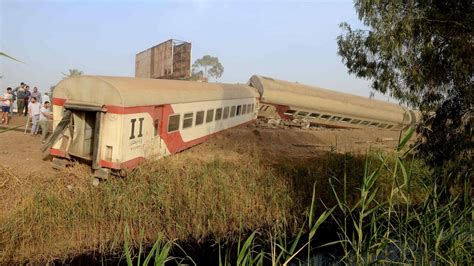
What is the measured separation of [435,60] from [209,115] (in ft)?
30.4

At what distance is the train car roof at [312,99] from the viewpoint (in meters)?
24.6

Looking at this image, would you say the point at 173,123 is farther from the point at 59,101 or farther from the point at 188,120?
the point at 59,101

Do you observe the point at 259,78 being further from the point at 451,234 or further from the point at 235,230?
the point at 451,234

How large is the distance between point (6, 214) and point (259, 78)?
18.2 m

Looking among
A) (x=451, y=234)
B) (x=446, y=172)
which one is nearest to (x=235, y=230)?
(x=446, y=172)

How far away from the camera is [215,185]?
10961mm

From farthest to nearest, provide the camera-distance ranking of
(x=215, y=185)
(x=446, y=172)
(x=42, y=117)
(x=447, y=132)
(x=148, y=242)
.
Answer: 1. (x=42, y=117)
2. (x=215, y=185)
3. (x=148, y=242)
4. (x=447, y=132)
5. (x=446, y=172)

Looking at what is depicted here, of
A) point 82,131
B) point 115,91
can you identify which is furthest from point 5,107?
point 115,91

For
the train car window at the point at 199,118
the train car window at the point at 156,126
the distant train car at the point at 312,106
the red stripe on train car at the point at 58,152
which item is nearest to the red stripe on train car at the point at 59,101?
the red stripe on train car at the point at 58,152

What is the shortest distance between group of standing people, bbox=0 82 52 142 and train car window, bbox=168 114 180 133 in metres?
4.84

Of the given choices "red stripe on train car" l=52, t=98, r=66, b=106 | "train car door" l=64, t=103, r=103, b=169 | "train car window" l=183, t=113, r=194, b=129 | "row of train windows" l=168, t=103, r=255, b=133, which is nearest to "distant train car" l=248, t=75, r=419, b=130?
"row of train windows" l=168, t=103, r=255, b=133

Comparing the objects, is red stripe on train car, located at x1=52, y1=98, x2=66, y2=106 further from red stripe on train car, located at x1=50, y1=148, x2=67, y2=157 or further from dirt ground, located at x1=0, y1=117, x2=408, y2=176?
dirt ground, located at x1=0, y1=117, x2=408, y2=176

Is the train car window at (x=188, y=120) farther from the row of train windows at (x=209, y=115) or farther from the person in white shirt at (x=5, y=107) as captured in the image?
the person in white shirt at (x=5, y=107)

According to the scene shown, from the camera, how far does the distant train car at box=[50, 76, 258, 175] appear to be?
10.5 metres
